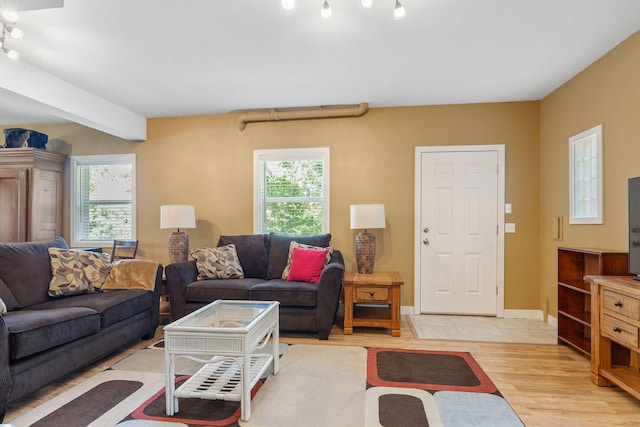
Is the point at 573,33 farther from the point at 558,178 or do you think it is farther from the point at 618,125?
the point at 558,178

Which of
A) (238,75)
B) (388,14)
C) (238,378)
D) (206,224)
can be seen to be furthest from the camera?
(206,224)

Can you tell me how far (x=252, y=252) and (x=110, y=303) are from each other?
5.15ft

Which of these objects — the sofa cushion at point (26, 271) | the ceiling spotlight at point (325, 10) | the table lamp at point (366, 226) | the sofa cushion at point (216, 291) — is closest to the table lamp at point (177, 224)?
the sofa cushion at point (216, 291)

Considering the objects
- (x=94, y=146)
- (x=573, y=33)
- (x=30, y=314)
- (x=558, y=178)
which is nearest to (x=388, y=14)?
(x=573, y=33)

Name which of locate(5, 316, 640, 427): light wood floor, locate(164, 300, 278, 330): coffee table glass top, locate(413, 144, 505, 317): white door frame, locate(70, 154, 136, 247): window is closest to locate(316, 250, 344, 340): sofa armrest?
locate(5, 316, 640, 427): light wood floor

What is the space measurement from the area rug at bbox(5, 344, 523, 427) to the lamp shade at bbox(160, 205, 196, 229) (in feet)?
5.34

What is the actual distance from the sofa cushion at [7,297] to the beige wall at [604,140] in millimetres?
4591

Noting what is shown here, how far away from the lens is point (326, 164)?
4.29 m

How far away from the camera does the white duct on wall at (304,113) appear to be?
417cm

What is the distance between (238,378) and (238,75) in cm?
264

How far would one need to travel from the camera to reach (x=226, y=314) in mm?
2477

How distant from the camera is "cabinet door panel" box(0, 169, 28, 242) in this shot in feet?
13.8

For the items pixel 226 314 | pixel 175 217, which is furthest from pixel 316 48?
pixel 175 217

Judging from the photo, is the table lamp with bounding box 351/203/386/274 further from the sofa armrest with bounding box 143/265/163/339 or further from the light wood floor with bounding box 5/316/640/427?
the sofa armrest with bounding box 143/265/163/339
